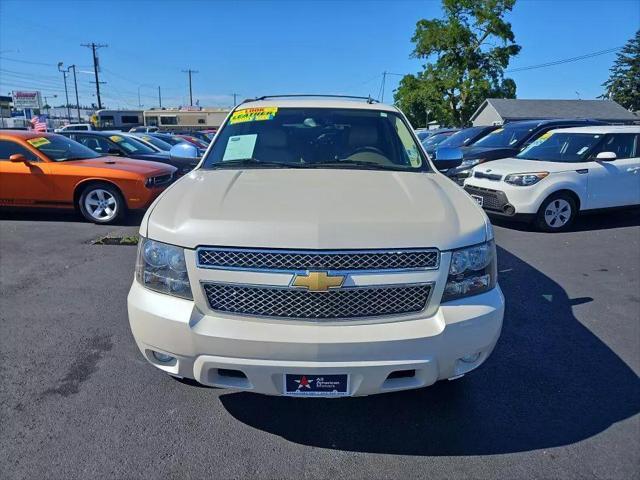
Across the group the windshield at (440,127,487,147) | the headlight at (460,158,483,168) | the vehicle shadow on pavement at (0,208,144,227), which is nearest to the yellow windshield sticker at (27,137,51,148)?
the vehicle shadow on pavement at (0,208,144,227)

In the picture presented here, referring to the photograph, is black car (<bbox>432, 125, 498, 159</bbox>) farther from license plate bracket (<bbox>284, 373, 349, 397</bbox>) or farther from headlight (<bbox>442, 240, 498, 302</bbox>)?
license plate bracket (<bbox>284, 373, 349, 397</bbox>)

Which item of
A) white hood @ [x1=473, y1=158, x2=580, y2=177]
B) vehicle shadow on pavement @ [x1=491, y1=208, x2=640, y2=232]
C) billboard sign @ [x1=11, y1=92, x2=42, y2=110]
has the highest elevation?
billboard sign @ [x1=11, y1=92, x2=42, y2=110]

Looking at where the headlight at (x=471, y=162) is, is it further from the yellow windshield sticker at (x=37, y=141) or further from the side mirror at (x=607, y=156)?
the yellow windshield sticker at (x=37, y=141)

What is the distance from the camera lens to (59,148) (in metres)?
7.91

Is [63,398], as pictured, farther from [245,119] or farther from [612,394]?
[612,394]

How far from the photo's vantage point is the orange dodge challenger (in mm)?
7348

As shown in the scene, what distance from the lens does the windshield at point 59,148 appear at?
7.62m

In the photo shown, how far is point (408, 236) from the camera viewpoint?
218cm

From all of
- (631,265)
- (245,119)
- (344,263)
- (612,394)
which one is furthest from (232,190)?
(631,265)

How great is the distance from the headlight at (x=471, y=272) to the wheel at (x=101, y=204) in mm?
6632

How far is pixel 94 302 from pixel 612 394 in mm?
4254

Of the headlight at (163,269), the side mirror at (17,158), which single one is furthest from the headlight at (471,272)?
the side mirror at (17,158)

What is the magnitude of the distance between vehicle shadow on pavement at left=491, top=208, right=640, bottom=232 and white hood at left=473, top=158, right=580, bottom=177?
858 millimetres

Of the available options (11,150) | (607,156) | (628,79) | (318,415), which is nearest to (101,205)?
(11,150)
